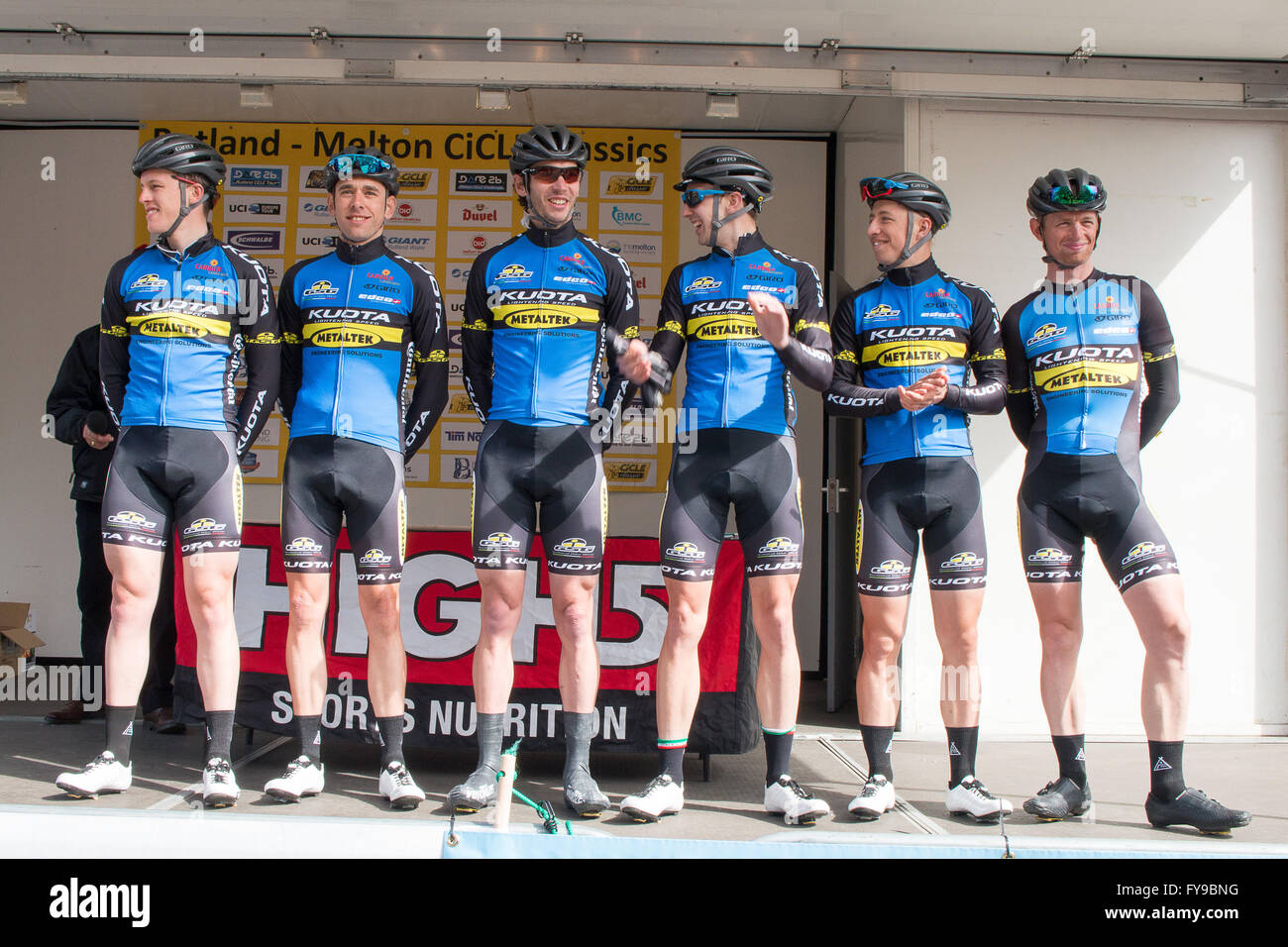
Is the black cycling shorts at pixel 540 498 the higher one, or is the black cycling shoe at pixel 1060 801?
the black cycling shorts at pixel 540 498

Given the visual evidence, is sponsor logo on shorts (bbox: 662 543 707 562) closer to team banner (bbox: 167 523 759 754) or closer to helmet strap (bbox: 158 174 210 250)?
team banner (bbox: 167 523 759 754)

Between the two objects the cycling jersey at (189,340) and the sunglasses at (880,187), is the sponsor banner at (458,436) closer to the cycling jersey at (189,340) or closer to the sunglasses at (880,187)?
the cycling jersey at (189,340)

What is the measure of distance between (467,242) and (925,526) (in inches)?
154

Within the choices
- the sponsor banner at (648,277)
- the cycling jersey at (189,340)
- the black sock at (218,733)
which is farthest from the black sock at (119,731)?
the sponsor banner at (648,277)

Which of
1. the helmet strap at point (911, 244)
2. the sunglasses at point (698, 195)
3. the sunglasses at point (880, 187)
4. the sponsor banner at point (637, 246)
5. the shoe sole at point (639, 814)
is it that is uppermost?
the sponsor banner at point (637, 246)

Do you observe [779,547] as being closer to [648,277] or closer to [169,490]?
[169,490]

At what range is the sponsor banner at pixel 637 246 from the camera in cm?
624

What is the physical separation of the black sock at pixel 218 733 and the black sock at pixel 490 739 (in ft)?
2.70

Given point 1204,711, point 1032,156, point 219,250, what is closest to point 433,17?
point 219,250

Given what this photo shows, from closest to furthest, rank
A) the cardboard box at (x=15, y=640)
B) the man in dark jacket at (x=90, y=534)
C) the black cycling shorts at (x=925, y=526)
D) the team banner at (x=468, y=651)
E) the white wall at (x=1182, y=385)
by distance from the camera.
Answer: the black cycling shorts at (x=925, y=526), the team banner at (x=468, y=651), the man in dark jacket at (x=90, y=534), the white wall at (x=1182, y=385), the cardboard box at (x=15, y=640)

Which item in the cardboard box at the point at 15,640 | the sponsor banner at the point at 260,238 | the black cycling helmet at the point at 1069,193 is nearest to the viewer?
the black cycling helmet at the point at 1069,193

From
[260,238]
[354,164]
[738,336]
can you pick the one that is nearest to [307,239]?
[260,238]

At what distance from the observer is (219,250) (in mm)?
3506

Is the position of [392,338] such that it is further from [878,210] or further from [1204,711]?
[1204,711]
